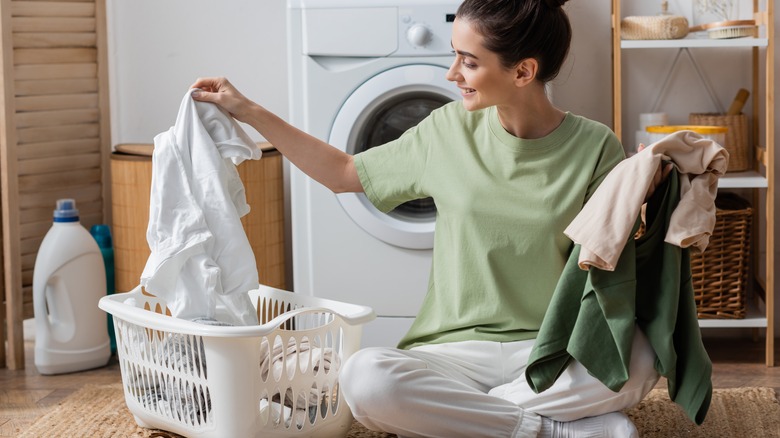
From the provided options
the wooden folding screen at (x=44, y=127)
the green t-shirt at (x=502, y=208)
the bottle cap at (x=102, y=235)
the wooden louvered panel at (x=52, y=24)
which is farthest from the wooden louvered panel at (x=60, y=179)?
the green t-shirt at (x=502, y=208)

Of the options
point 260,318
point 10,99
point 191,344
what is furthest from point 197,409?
point 10,99

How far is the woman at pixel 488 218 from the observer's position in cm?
167

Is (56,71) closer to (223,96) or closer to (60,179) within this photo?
(60,179)

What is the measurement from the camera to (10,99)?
250 centimetres

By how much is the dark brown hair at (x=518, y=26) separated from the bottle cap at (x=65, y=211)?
1.27 meters

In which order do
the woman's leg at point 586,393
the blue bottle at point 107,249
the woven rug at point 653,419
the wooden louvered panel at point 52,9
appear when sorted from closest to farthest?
the woman's leg at point 586,393 → the woven rug at point 653,419 → the wooden louvered panel at point 52,9 → the blue bottle at point 107,249

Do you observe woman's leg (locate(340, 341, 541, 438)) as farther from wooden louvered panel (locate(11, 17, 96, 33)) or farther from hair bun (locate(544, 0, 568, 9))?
wooden louvered panel (locate(11, 17, 96, 33))

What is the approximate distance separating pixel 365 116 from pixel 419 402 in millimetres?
1003

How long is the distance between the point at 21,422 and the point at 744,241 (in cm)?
174

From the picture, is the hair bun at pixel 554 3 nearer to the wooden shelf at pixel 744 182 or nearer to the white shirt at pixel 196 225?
the white shirt at pixel 196 225

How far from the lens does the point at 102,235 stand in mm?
2746

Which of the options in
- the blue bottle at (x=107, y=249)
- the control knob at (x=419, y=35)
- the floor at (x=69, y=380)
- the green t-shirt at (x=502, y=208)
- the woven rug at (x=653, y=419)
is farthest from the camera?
the blue bottle at (x=107, y=249)

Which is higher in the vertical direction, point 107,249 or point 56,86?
point 56,86

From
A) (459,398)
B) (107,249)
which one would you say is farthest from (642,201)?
(107,249)
